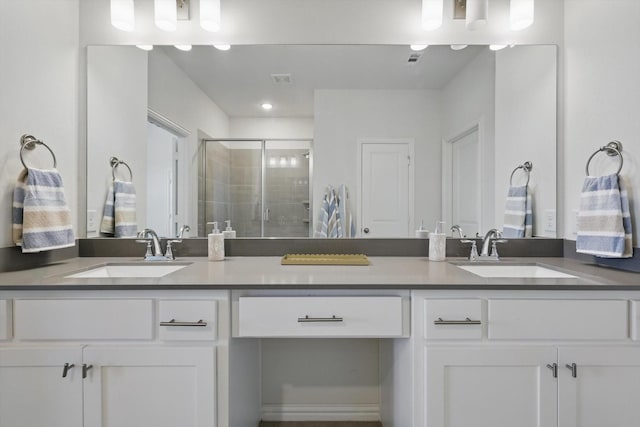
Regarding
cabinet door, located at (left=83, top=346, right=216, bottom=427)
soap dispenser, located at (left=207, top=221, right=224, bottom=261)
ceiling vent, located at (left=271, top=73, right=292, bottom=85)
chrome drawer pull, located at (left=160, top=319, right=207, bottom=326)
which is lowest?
cabinet door, located at (left=83, top=346, right=216, bottom=427)

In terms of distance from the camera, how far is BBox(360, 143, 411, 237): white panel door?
74.1 inches

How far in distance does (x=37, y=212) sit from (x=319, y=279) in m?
1.19

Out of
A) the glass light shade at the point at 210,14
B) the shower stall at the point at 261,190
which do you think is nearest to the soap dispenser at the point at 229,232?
the shower stall at the point at 261,190

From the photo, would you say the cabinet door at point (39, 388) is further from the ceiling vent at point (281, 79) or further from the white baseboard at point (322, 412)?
the ceiling vent at point (281, 79)

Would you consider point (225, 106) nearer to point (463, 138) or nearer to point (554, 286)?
point (463, 138)

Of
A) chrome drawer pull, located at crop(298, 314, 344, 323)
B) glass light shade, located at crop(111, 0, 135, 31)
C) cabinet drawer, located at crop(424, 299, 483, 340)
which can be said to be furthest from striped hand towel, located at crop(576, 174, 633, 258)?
glass light shade, located at crop(111, 0, 135, 31)

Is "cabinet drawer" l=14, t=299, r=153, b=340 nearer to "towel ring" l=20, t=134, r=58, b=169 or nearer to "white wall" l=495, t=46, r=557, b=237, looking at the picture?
"towel ring" l=20, t=134, r=58, b=169

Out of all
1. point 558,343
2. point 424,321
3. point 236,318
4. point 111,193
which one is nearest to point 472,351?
point 424,321

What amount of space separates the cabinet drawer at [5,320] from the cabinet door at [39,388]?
48 mm

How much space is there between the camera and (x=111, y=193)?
188 centimetres

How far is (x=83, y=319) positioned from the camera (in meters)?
1.20

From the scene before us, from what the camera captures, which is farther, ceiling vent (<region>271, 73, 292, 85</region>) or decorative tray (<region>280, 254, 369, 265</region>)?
ceiling vent (<region>271, 73, 292, 85</region>)

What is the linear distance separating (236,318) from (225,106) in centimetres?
116

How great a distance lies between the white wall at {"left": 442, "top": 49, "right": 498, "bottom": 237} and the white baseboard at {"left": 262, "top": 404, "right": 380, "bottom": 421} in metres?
1.19
